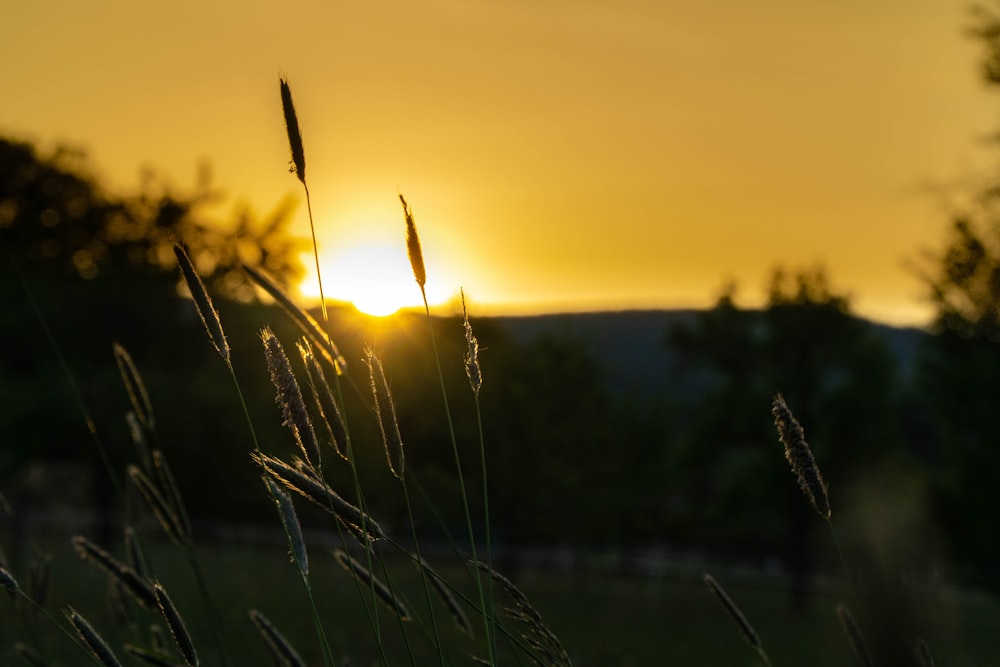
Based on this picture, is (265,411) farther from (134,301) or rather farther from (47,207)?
(47,207)

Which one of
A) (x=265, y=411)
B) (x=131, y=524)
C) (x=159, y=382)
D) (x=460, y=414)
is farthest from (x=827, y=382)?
(x=131, y=524)

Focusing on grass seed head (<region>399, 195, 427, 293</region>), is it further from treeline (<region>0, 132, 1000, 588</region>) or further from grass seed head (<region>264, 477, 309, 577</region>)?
treeline (<region>0, 132, 1000, 588</region>)

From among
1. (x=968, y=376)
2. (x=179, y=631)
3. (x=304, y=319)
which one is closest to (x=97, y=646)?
(x=179, y=631)

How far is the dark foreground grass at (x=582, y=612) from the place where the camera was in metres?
19.8

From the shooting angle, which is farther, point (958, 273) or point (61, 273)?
point (61, 273)

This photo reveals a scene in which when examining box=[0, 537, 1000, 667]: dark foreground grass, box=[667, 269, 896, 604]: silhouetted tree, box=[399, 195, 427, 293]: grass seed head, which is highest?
box=[399, 195, 427, 293]: grass seed head

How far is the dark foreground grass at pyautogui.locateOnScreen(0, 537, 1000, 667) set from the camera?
19.8 m

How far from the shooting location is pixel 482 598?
203cm

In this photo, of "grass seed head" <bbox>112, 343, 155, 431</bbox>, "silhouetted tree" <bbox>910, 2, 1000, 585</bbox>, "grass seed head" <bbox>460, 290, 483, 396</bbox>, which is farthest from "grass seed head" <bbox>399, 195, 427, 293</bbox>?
"silhouetted tree" <bbox>910, 2, 1000, 585</bbox>

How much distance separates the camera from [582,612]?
115ft

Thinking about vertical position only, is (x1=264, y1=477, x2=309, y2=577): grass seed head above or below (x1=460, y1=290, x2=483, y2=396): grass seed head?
below

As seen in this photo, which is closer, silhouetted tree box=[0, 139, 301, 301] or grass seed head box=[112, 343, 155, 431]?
grass seed head box=[112, 343, 155, 431]

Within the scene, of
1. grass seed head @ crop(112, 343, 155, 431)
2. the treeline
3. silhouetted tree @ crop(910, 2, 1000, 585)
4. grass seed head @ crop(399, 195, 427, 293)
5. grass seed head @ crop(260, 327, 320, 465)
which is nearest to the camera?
grass seed head @ crop(260, 327, 320, 465)

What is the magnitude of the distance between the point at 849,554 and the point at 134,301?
29.3m
